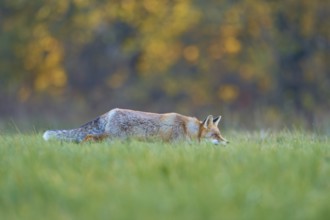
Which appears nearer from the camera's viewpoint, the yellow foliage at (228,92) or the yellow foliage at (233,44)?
the yellow foliage at (228,92)

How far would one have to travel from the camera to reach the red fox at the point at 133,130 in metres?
10.5

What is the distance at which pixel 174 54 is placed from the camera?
107 ft

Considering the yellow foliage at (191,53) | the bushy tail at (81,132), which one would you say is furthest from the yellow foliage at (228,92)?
the bushy tail at (81,132)

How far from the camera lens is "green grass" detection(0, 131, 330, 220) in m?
5.41

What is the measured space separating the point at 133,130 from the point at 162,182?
4.24 metres

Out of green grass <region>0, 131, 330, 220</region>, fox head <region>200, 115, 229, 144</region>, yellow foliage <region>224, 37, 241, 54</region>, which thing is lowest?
green grass <region>0, 131, 330, 220</region>

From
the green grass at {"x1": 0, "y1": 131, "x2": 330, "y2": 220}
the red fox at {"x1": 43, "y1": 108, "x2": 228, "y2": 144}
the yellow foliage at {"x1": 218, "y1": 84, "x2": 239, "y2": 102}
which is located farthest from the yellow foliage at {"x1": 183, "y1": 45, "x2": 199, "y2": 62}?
the green grass at {"x1": 0, "y1": 131, "x2": 330, "y2": 220}

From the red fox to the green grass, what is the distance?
159cm

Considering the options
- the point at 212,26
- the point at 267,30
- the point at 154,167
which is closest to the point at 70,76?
the point at 212,26

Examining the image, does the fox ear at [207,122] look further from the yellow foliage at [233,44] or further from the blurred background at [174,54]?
the yellow foliage at [233,44]

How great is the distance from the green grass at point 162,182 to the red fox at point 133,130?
1586mm

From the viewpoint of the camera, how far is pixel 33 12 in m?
31.4

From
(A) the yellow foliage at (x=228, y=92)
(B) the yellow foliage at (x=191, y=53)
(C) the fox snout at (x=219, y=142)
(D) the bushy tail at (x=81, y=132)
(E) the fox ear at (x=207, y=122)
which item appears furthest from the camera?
(B) the yellow foliage at (x=191, y=53)

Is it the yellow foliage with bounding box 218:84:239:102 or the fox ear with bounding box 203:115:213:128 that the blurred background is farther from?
the fox ear with bounding box 203:115:213:128
